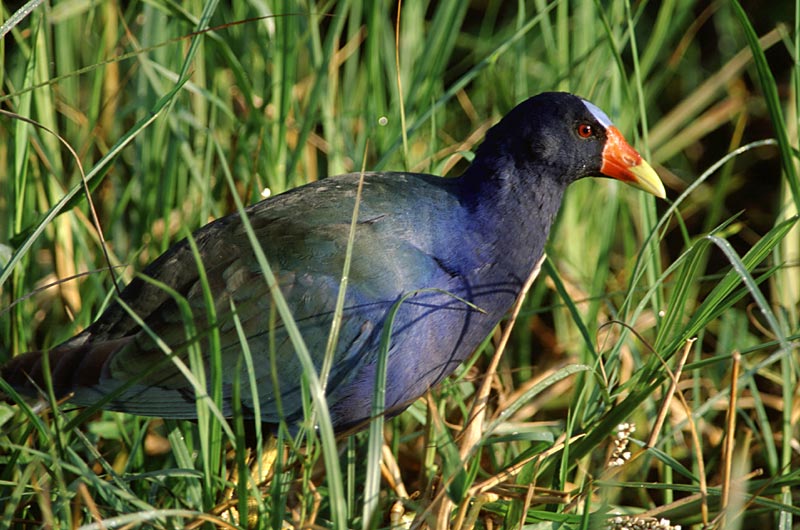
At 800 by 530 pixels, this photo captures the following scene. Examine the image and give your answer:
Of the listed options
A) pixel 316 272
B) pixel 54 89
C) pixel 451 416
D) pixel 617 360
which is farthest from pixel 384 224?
pixel 54 89

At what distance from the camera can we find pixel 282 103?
2699mm

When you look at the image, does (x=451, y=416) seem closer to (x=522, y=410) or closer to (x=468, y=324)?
(x=522, y=410)

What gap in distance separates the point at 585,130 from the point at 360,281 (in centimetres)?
70

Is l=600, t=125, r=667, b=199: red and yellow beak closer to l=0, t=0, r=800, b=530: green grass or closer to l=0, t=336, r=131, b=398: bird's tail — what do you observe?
l=0, t=0, r=800, b=530: green grass

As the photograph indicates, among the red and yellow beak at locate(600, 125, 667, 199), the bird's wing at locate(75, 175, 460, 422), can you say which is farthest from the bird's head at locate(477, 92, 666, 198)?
the bird's wing at locate(75, 175, 460, 422)

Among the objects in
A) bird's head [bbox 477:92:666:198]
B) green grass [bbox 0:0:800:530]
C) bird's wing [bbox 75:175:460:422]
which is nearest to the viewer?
green grass [bbox 0:0:800:530]

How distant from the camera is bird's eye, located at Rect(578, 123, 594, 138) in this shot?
234 cm

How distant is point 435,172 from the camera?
105 inches

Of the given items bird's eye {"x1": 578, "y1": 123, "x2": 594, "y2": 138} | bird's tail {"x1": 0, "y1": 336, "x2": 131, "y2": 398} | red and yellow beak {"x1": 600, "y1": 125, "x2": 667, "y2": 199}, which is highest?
bird's eye {"x1": 578, "y1": 123, "x2": 594, "y2": 138}

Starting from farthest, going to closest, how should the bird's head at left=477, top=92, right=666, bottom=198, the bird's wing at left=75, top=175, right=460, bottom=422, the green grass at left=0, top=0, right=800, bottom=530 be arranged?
the bird's head at left=477, top=92, right=666, bottom=198, the bird's wing at left=75, top=175, right=460, bottom=422, the green grass at left=0, top=0, right=800, bottom=530

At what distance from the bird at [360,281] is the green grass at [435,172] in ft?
0.39

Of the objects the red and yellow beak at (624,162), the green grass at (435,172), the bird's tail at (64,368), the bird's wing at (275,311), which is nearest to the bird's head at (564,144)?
the red and yellow beak at (624,162)

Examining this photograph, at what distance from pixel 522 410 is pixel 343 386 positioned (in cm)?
89

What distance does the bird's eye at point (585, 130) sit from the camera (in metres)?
2.34
